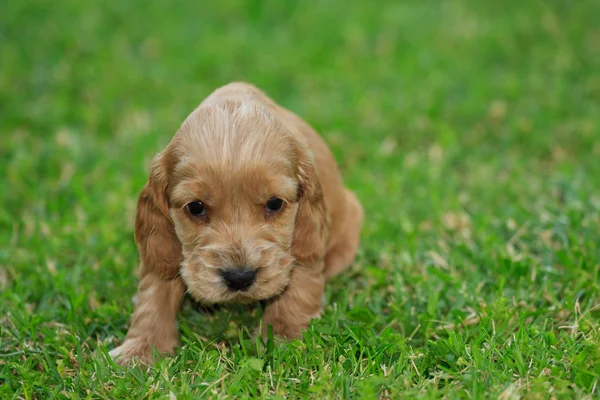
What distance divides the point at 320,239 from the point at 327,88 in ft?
12.3

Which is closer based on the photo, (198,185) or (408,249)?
(198,185)

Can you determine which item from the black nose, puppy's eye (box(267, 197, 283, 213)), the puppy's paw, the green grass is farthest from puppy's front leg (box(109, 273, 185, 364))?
puppy's eye (box(267, 197, 283, 213))

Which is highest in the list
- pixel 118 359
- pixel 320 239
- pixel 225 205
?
pixel 225 205

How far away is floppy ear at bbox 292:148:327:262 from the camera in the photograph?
413 cm

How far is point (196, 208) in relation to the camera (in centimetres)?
394

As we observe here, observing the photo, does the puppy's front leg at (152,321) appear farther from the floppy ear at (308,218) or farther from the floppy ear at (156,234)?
the floppy ear at (308,218)

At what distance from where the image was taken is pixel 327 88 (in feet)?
25.4

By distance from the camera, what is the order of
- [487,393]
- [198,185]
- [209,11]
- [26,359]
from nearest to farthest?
[487,393] < [198,185] < [26,359] < [209,11]

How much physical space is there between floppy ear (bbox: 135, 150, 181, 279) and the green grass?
1.40 feet

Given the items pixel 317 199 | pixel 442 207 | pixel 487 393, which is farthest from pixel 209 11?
pixel 487 393

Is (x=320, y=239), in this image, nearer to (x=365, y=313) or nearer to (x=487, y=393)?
(x=365, y=313)

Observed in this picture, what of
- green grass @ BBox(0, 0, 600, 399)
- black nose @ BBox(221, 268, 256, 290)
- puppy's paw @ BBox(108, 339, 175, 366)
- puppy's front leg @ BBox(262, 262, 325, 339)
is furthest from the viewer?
puppy's front leg @ BBox(262, 262, 325, 339)

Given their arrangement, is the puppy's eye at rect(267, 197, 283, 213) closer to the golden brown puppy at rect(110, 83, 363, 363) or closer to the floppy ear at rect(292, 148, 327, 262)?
the golden brown puppy at rect(110, 83, 363, 363)

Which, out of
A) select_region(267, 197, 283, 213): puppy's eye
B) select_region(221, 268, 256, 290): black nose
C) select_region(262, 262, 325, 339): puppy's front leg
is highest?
select_region(267, 197, 283, 213): puppy's eye
